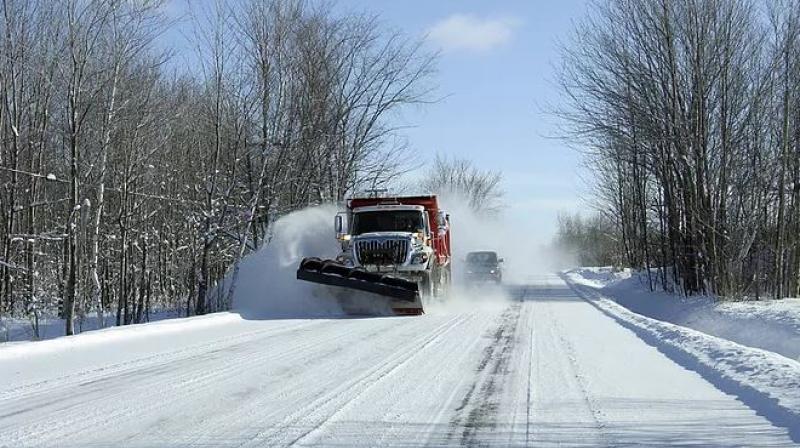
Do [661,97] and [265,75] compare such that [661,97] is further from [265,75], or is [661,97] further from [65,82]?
[65,82]

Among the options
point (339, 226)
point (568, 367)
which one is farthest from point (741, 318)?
point (339, 226)

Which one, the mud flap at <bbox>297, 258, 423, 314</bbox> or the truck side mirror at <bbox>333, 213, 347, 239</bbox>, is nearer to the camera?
the mud flap at <bbox>297, 258, 423, 314</bbox>

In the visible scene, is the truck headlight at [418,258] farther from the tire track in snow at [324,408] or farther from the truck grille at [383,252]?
the tire track in snow at [324,408]

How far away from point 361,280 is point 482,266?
2007 cm

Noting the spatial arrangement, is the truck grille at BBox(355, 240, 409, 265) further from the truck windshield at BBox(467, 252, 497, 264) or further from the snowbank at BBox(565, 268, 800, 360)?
the truck windshield at BBox(467, 252, 497, 264)

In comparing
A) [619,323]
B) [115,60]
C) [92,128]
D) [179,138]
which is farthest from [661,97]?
[179,138]

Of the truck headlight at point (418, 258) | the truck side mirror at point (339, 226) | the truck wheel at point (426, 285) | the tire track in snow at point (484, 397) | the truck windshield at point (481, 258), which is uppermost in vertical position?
the truck side mirror at point (339, 226)

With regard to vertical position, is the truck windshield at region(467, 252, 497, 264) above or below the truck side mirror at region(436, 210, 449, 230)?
below

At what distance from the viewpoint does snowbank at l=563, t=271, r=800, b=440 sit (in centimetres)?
704

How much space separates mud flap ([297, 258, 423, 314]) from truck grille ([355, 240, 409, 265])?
0.97m

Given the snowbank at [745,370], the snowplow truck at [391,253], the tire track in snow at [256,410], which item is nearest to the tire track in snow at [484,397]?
the tire track in snow at [256,410]

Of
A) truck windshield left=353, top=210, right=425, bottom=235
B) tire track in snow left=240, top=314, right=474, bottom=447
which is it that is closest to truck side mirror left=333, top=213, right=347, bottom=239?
truck windshield left=353, top=210, right=425, bottom=235

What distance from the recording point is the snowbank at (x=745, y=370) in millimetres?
7043

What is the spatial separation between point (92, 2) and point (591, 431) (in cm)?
1670
